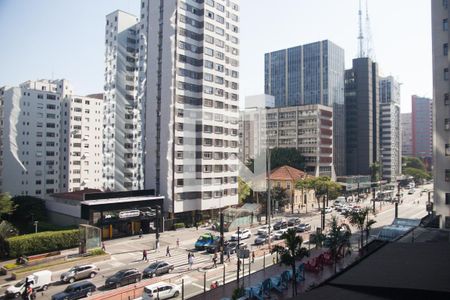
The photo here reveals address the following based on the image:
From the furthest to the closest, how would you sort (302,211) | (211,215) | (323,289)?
1. (302,211)
2. (211,215)
3. (323,289)

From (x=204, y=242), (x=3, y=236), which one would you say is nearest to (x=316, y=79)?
(x=204, y=242)

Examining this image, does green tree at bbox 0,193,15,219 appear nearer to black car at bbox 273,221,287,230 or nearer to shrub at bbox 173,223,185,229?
shrub at bbox 173,223,185,229

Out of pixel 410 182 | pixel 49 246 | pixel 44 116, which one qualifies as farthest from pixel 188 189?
pixel 410 182

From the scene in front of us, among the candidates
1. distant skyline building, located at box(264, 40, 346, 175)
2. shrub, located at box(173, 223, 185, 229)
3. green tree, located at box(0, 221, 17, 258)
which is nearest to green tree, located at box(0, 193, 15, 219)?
green tree, located at box(0, 221, 17, 258)

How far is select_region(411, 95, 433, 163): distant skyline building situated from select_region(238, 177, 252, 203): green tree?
14833cm

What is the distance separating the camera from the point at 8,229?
37.9 m

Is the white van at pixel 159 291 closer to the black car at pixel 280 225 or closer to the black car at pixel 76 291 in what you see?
the black car at pixel 76 291

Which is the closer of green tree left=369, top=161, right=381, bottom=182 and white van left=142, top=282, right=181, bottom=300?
white van left=142, top=282, right=181, bottom=300

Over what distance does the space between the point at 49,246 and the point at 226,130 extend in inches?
1310

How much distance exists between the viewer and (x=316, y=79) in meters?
125

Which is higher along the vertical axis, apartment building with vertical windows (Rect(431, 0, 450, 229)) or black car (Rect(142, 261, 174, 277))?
apartment building with vertical windows (Rect(431, 0, 450, 229))

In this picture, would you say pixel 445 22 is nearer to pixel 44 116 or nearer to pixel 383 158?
pixel 44 116

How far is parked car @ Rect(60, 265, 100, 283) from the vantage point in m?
29.9

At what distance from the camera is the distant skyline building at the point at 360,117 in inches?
4899
